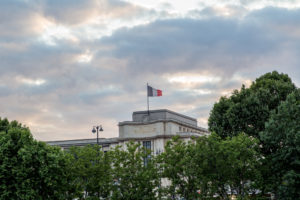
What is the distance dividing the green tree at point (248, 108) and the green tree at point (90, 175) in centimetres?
1328

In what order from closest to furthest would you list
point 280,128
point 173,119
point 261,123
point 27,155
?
point 27,155, point 280,128, point 261,123, point 173,119

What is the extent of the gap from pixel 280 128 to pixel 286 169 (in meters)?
3.79

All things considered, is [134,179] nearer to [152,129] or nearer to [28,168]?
[28,168]

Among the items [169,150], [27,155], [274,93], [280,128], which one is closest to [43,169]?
[27,155]

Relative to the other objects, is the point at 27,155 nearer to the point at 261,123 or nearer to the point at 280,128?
the point at 280,128

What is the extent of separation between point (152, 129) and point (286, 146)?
45.8 m

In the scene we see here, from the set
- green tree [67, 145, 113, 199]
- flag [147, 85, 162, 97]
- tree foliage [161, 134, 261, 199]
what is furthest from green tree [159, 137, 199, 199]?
flag [147, 85, 162, 97]

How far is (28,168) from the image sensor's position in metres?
29.5

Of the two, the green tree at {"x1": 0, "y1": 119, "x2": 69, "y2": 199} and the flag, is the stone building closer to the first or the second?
the flag

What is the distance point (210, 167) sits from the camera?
34188 millimetres

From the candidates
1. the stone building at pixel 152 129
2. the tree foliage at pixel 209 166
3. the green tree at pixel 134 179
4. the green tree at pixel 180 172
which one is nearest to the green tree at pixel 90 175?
the green tree at pixel 134 179

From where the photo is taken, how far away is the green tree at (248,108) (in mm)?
39938

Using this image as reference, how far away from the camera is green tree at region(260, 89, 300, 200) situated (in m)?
31.0

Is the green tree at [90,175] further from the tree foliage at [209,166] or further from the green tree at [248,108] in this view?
the green tree at [248,108]
